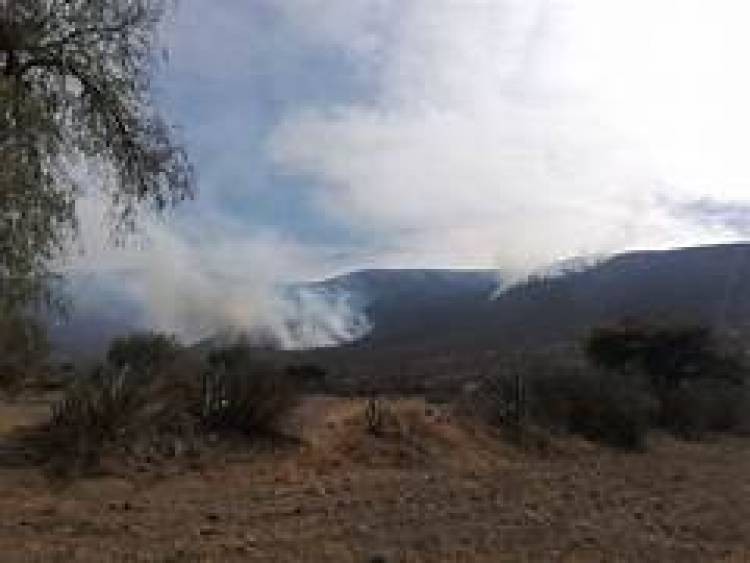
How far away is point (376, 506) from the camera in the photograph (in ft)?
60.0

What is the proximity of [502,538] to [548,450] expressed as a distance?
1103 centimetres

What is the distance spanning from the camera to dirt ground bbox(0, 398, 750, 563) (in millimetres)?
15242

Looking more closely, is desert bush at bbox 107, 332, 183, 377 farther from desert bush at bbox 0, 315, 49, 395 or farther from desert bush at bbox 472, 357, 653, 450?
desert bush at bbox 0, 315, 49, 395

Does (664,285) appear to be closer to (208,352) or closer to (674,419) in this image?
(208,352)

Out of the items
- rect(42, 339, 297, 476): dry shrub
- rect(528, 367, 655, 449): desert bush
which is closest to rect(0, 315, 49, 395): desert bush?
rect(42, 339, 297, 476): dry shrub

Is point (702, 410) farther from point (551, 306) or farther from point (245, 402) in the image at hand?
point (551, 306)

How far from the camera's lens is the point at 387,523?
1700 centimetres

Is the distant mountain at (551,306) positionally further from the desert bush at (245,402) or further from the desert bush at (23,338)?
the desert bush at (23,338)

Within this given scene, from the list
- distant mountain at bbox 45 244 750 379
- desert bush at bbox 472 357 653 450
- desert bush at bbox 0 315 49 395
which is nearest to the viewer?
desert bush at bbox 0 315 49 395

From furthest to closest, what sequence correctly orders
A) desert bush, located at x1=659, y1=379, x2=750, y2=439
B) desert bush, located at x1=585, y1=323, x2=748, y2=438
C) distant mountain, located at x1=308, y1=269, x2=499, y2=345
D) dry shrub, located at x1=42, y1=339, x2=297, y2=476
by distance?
distant mountain, located at x1=308, y1=269, x2=499, y2=345
desert bush, located at x1=585, y1=323, x2=748, y2=438
desert bush, located at x1=659, y1=379, x2=750, y2=439
dry shrub, located at x1=42, y1=339, x2=297, y2=476

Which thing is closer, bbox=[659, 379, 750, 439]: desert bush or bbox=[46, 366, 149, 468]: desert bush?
bbox=[46, 366, 149, 468]: desert bush

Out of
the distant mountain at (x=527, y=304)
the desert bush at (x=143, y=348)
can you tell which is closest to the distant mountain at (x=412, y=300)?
the distant mountain at (x=527, y=304)

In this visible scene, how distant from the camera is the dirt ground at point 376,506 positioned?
50.0 ft

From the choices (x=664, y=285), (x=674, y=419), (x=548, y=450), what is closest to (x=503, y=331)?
(x=664, y=285)
